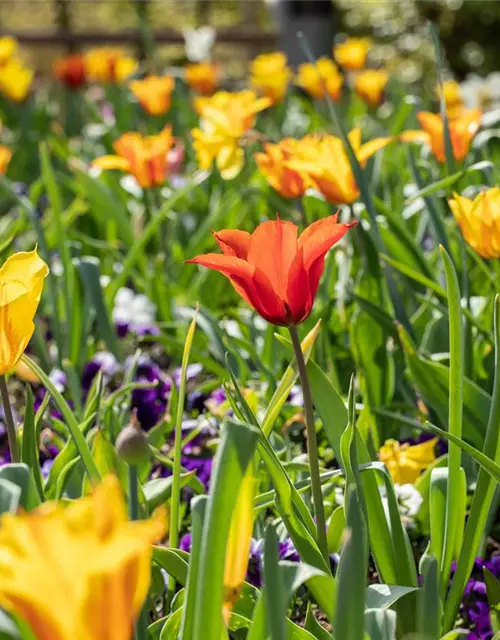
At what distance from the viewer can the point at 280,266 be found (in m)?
0.86

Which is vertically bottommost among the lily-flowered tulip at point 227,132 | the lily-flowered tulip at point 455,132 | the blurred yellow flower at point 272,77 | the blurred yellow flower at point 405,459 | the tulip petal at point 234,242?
the blurred yellow flower at point 405,459

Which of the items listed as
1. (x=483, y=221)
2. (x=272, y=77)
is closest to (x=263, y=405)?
(x=483, y=221)

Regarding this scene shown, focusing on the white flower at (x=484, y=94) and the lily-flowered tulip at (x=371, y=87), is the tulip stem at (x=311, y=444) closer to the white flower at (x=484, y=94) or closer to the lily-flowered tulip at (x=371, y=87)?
the lily-flowered tulip at (x=371, y=87)

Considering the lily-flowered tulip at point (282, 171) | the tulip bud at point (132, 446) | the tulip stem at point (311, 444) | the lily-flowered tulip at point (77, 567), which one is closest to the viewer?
the lily-flowered tulip at point (77, 567)

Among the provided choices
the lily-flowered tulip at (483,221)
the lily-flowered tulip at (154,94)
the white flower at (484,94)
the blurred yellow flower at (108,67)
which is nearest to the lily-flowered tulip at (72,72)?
the blurred yellow flower at (108,67)

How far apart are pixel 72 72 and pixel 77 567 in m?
4.31

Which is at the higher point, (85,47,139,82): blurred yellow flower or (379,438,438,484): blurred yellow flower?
(85,47,139,82): blurred yellow flower

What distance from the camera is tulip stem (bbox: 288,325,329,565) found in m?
0.87

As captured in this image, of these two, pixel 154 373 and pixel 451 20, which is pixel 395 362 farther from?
pixel 451 20

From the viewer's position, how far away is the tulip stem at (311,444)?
87cm

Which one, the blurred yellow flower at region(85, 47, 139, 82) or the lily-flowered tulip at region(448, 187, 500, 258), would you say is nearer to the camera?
the lily-flowered tulip at region(448, 187, 500, 258)

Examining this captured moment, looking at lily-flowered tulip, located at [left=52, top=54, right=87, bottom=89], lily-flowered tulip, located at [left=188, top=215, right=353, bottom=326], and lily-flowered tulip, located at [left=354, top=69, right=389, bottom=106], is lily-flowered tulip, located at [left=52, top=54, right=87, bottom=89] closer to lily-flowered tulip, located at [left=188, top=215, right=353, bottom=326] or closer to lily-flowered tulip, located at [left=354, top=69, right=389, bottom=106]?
lily-flowered tulip, located at [left=354, top=69, right=389, bottom=106]

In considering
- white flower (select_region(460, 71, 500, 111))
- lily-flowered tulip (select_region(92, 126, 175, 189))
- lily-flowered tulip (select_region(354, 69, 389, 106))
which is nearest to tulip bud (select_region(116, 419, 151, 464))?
lily-flowered tulip (select_region(92, 126, 175, 189))

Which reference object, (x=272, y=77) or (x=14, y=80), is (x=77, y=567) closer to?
(x=272, y=77)
